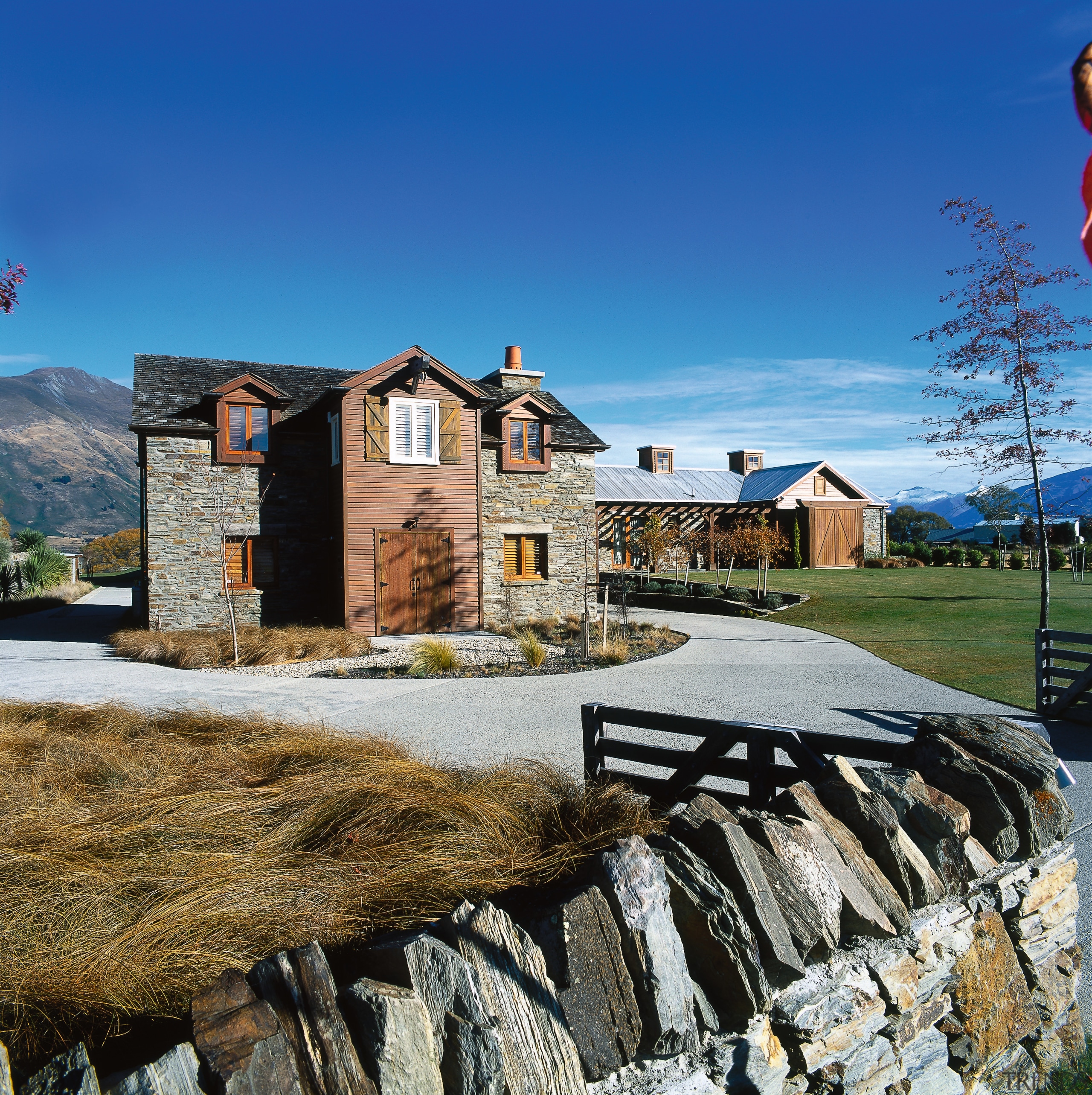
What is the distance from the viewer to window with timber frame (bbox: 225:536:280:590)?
18406 millimetres

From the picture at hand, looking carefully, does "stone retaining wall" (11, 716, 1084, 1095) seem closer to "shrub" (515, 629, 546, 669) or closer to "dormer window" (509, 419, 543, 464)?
"shrub" (515, 629, 546, 669)

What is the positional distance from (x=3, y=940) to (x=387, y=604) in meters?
15.9

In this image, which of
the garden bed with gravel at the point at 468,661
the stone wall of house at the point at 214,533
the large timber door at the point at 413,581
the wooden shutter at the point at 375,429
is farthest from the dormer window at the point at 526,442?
the garden bed with gravel at the point at 468,661

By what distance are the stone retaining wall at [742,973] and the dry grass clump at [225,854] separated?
341 mm

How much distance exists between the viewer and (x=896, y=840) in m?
3.04

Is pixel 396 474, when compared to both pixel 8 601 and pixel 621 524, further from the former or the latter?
pixel 621 524

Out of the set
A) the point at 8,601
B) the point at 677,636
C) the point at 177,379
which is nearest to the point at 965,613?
the point at 677,636

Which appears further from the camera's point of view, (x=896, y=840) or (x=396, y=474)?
(x=396, y=474)

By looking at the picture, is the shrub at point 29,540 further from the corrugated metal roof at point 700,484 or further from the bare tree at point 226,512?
the corrugated metal roof at point 700,484

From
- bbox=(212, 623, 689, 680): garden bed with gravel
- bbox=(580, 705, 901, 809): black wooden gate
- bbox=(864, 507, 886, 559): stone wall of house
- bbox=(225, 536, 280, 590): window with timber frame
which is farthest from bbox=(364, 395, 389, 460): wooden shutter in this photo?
bbox=(864, 507, 886, 559): stone wall of house

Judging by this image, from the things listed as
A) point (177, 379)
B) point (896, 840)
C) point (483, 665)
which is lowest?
point (483, 665)

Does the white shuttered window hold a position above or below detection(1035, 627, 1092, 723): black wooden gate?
above

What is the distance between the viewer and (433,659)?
13336 mm

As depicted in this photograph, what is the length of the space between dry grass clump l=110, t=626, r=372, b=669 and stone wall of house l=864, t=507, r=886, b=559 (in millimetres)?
29735
